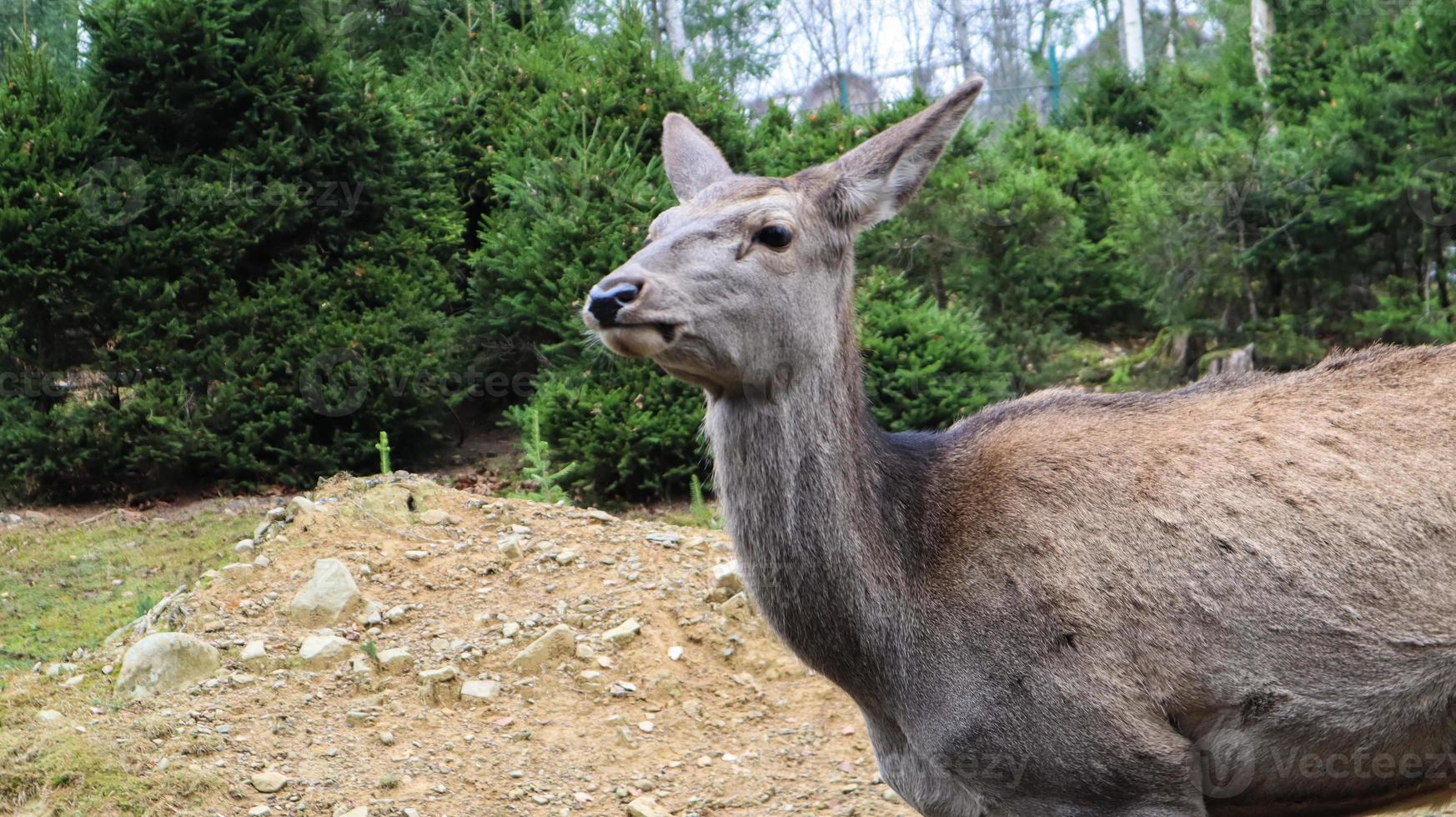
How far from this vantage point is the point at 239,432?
1043 centimetres

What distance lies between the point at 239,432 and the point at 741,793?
6216 millimetres

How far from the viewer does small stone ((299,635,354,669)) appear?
649 centimetres

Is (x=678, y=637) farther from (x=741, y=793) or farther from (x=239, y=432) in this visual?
(x=239, y=432)

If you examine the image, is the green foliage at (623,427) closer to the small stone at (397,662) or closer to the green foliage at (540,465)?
the green foliage at (540,465)

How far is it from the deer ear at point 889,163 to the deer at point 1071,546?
0.01 meters

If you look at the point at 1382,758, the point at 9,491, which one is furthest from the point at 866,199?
the point at 9,491

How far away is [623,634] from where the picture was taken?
22.4 feet

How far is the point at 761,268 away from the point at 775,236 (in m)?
0.14

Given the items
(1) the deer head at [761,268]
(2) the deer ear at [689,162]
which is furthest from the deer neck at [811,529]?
(2) the deer ear at [689,162]

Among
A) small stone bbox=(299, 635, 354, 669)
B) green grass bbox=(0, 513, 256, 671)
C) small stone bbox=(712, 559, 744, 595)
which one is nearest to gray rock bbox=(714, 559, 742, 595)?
small stone bbox=(712, 559, 744, 595)

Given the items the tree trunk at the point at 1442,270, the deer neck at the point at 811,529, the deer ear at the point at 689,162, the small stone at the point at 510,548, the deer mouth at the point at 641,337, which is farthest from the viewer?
the tree trunk at the point at 1442,270

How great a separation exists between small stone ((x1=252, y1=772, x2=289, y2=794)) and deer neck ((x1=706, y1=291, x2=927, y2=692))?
2576mm

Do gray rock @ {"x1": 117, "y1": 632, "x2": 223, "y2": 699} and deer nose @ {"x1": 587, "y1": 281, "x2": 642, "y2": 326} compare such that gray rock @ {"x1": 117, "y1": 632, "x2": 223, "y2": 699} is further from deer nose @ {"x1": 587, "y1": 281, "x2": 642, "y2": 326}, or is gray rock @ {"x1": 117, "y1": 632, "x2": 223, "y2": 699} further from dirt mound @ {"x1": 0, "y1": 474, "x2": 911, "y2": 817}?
deer nose @ {"x1": 587, "y1": 281, "x2": 642, "y2": 326}

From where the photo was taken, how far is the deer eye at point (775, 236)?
4.21 meters
